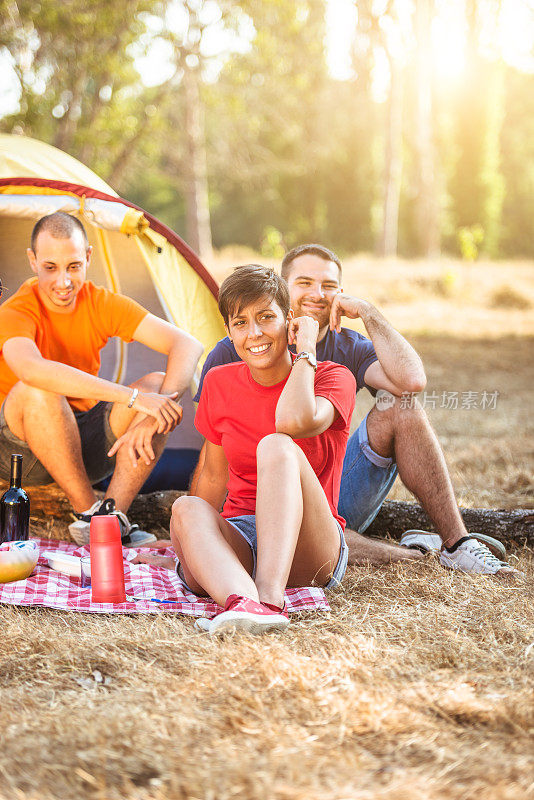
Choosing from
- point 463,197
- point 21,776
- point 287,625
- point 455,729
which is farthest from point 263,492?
point 463,197

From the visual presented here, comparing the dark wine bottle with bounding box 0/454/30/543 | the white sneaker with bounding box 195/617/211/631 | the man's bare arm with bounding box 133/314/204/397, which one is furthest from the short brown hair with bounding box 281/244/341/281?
the white sneaker with bounding box 195/617/211/631

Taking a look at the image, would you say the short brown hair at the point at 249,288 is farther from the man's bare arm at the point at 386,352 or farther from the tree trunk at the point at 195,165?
the tree trunk at the point at 195,165

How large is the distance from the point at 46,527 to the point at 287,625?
1.49m

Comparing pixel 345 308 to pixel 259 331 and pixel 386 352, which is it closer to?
pixel 386 352

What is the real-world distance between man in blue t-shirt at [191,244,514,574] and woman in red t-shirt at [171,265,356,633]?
1.03 feet

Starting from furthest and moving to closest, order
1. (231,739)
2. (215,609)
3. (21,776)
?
(215,609) → (231,739) → (21,776)

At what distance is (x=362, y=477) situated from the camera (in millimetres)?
2721

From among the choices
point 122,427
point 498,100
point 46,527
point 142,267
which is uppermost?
point 498,100

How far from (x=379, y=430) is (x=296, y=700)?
1181 mm

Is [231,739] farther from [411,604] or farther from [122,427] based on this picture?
[122,427]

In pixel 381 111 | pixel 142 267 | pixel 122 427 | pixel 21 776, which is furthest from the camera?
pixel 381 111

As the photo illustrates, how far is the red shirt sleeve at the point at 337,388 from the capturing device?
2285 mm

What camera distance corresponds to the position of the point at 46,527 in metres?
3.21

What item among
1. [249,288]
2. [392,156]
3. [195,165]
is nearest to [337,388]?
[249,288]
